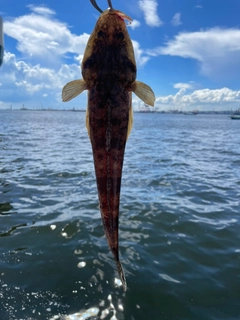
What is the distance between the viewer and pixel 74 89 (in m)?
3.03

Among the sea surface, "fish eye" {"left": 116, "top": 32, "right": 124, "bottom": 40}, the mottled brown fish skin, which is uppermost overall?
"fish eye" {"left": 116, "top": 32, "right": 124, "bottom": 40}

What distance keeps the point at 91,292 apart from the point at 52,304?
2.77 ft

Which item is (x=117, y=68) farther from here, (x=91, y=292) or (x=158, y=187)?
(x=158, y=187)

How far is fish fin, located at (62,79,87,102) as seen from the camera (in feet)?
9.85

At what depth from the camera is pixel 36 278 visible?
6445mm

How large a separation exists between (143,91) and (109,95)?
0.43 meters

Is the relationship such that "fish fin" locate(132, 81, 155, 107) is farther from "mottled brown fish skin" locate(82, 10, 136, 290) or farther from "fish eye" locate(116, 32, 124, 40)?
"fish eye" locate(116, 32, 124, 40)

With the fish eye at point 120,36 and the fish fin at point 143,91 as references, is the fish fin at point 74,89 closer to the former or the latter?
the fish fin at point 143,91

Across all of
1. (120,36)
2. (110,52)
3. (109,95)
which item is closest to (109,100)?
(109,95)

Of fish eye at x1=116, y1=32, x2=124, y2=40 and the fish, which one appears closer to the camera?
the fish

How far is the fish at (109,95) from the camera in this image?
2.89 m

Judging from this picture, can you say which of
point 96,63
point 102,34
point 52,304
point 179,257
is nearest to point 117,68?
point 96,63

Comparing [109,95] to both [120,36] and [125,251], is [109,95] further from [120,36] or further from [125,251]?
[125,251]

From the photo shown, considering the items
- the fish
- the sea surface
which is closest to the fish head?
the fish
